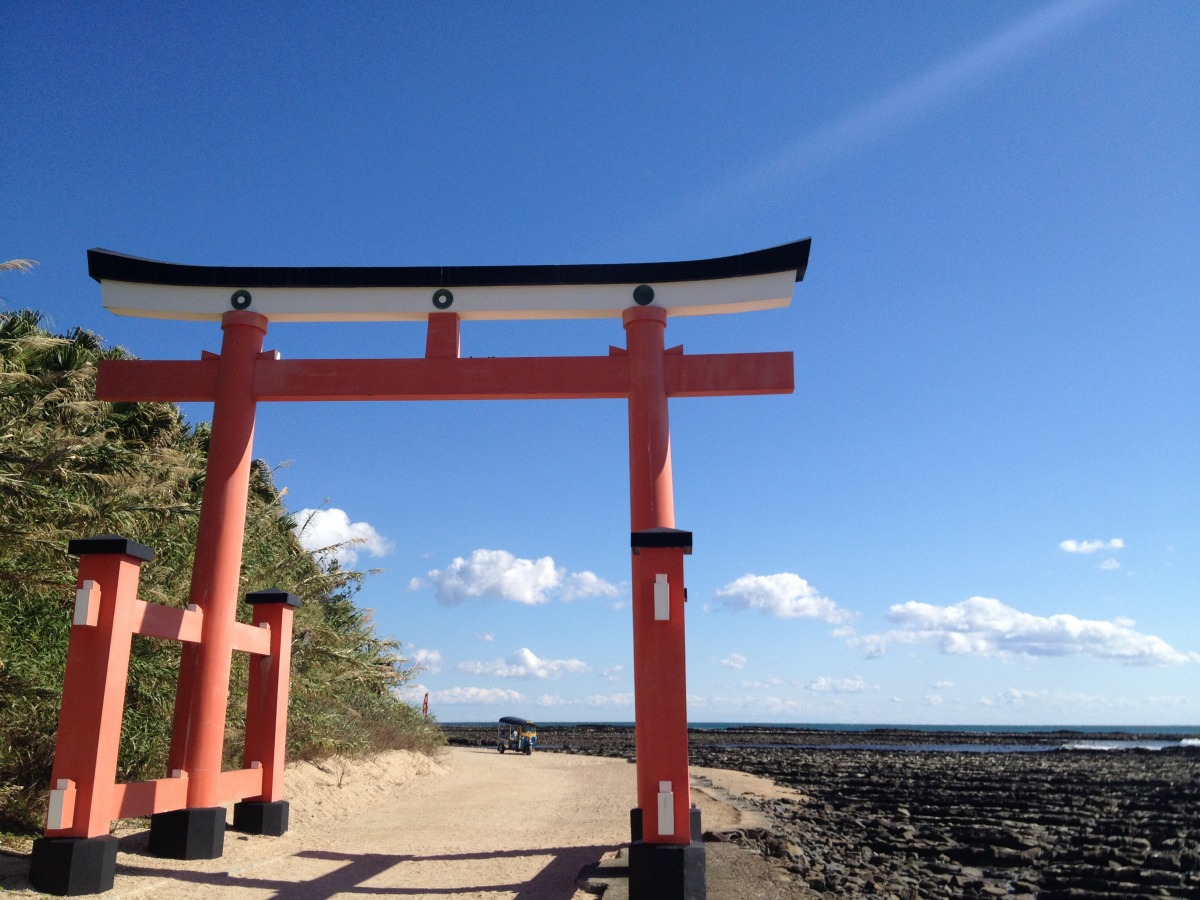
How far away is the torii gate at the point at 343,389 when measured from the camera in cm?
690

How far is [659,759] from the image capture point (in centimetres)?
668

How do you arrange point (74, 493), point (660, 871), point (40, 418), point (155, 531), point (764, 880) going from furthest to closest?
point (155, 531)
point (40, 418)
point (74, 493)
point (764, 880)
point (660, 871)

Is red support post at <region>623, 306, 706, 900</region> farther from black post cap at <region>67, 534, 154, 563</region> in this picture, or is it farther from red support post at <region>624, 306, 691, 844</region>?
black post cap at <region>67, 534, 154, 563</region>

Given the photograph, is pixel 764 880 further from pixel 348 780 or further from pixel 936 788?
pixel 936 788

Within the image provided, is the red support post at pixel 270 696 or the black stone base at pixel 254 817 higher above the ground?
the red support post at pixel 270 696

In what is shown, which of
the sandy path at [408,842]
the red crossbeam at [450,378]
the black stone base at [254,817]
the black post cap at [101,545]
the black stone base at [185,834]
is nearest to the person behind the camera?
the black post cap at [101,545]

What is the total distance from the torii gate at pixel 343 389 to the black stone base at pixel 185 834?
0.02 meters

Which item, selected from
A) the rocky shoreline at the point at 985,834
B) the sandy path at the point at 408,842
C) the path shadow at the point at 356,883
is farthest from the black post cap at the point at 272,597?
the rocky shoreline at the point at 985,834

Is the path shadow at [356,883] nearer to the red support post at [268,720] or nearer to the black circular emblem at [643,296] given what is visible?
the red support post at [268,720]

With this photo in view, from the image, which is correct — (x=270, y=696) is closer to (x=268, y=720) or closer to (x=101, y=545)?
(x=268, y=720)

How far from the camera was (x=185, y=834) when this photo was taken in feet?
25.4

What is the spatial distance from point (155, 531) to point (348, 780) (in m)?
5.65

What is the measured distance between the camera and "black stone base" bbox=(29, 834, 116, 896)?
20.2ft

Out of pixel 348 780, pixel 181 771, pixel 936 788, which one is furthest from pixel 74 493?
pixel 936 788
